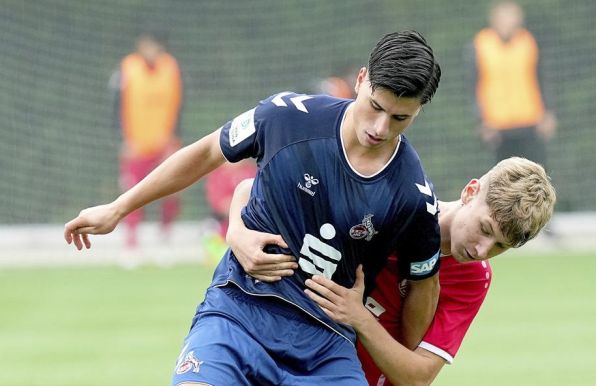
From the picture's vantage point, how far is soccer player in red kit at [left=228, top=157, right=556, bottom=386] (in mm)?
4781

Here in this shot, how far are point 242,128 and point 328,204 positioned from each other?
0.50m

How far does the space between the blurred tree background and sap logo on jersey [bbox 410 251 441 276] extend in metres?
10.5

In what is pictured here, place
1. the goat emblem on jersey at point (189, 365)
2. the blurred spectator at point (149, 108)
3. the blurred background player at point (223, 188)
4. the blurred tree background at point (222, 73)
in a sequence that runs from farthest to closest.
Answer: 1. the blurred tree background at point (222, 73)
2. the blurred spectator at point (149, 108)
3. the blurred background player at point (223, 188)
4. the goat emblem on jersey at point (189, 365)

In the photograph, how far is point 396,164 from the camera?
468 centimetres

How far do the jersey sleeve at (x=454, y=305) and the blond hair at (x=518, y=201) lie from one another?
0.34m

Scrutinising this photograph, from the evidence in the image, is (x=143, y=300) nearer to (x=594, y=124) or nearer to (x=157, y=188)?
(x=157, y=188)

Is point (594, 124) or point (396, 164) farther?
point (594, 124)

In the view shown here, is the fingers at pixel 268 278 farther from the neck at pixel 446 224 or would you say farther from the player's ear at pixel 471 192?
the player's ear at pixel 471 192

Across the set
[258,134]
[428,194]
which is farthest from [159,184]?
[428,194]

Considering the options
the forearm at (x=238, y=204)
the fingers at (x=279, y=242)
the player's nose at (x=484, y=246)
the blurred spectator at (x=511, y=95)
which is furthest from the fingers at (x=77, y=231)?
the blurred spectator at (x=511, y=95)

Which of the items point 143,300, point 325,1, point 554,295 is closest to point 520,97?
point 325,1

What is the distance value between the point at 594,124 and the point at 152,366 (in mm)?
9031

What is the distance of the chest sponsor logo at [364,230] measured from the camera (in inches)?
184

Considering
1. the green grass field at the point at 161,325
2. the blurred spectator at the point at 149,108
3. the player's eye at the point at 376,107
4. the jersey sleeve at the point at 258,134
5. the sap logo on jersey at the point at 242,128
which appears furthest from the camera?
the blurred spectator at the point at 149,108
